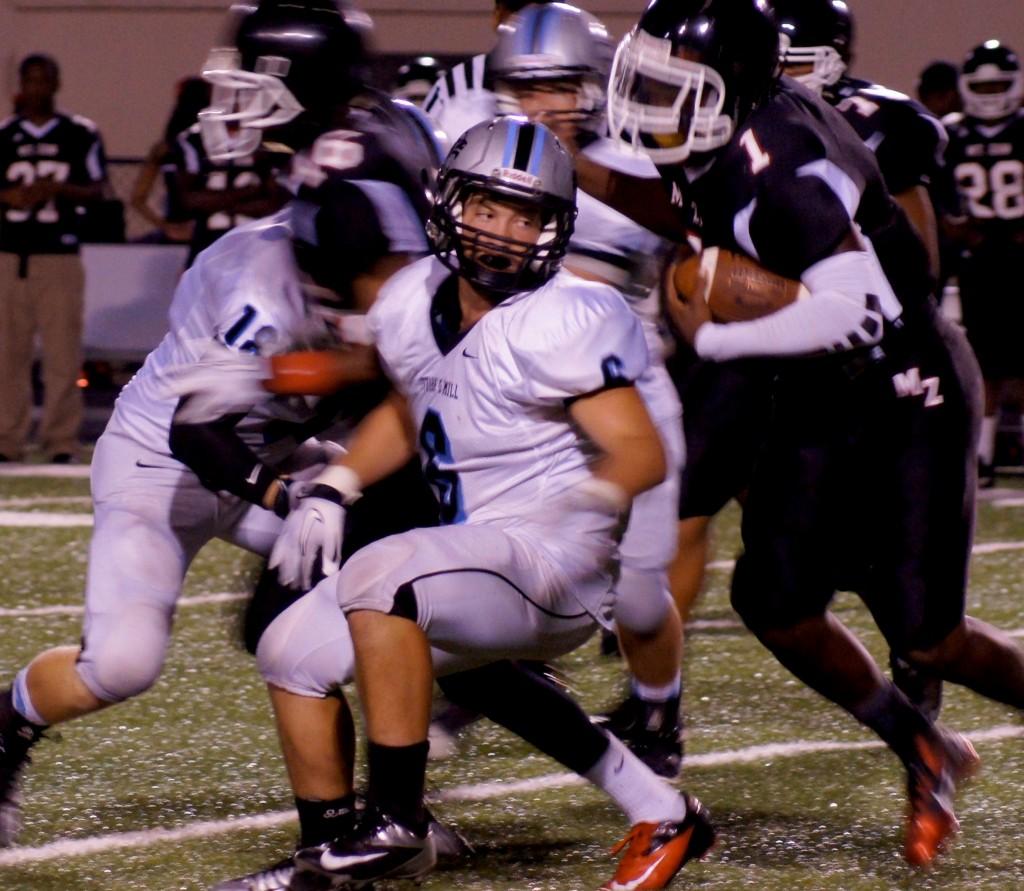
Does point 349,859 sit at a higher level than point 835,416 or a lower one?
lower

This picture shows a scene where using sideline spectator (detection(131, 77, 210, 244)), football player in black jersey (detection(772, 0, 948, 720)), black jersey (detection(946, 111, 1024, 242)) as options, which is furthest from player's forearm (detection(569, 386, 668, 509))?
sideline spectator (detection(131, 77, 210, 244))

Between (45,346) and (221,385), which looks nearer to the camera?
(221,385)

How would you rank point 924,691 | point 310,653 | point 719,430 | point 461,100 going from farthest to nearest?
point 461,100 → point 719,430 → point 924,691 → point 310,653

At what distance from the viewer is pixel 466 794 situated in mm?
3889

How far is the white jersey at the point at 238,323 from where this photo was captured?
11.2 feet

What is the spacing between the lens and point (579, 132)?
14.1 ft

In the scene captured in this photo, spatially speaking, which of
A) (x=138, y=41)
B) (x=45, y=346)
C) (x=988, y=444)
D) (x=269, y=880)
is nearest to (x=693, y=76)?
(x=269, y=880)

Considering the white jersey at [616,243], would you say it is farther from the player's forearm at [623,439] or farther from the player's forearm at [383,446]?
the player's forearm at [623,439]

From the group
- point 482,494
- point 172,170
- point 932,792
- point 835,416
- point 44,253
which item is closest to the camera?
point 482,494

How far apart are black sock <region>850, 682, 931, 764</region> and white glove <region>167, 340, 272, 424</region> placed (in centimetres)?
124

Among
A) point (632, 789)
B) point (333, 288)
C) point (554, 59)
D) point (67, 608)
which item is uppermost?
point (554, 59)

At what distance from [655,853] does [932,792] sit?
0.57 m

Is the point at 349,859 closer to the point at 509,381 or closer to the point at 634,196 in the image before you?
the point at 509,381

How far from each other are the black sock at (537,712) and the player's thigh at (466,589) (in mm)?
144
